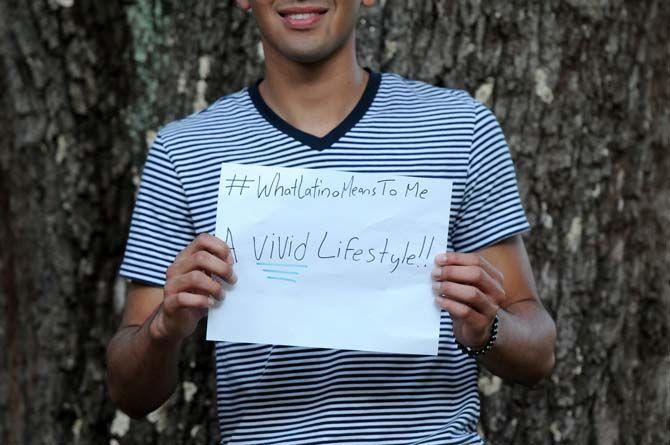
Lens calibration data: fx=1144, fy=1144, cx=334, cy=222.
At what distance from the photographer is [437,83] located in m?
3.35

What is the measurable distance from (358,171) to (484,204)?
0.98 ft

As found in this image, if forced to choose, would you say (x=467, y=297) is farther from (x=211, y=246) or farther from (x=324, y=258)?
(x=211, y=246)

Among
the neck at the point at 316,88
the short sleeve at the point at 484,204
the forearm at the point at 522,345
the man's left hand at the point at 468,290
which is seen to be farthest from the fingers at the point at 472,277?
the neck at the point at 316,88

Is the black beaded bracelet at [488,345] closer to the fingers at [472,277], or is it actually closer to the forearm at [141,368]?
the fingers at [472,277]

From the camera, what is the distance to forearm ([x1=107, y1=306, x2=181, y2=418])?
8.16 feet

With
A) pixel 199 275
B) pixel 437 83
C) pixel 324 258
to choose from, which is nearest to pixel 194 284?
pixel 199 275

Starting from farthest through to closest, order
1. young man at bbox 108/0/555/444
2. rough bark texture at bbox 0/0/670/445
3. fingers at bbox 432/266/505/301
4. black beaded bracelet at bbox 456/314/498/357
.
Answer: rough bark texture at bbox 0/0/670/445
young man at bbox 108/0/555/444
black beaded bracelet at bbox 456/314/498/357
fingers at bbox 432/266/505/301

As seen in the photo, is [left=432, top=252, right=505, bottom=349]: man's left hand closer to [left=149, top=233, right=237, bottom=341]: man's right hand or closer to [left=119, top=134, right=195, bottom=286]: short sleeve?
[left=149, top=233, right=237, bottom=341]: man's right hand

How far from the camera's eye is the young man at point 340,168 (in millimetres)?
2477

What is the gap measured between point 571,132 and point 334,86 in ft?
3.23

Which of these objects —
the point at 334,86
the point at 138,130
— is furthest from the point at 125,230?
the point at 334,86

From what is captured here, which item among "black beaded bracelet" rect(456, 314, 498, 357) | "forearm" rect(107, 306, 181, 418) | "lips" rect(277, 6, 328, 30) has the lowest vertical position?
"forearm" rect(107, 306, 181, 418)

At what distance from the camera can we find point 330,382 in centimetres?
247

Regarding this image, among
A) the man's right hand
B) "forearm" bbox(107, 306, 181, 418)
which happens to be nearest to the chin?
the man's right hand
